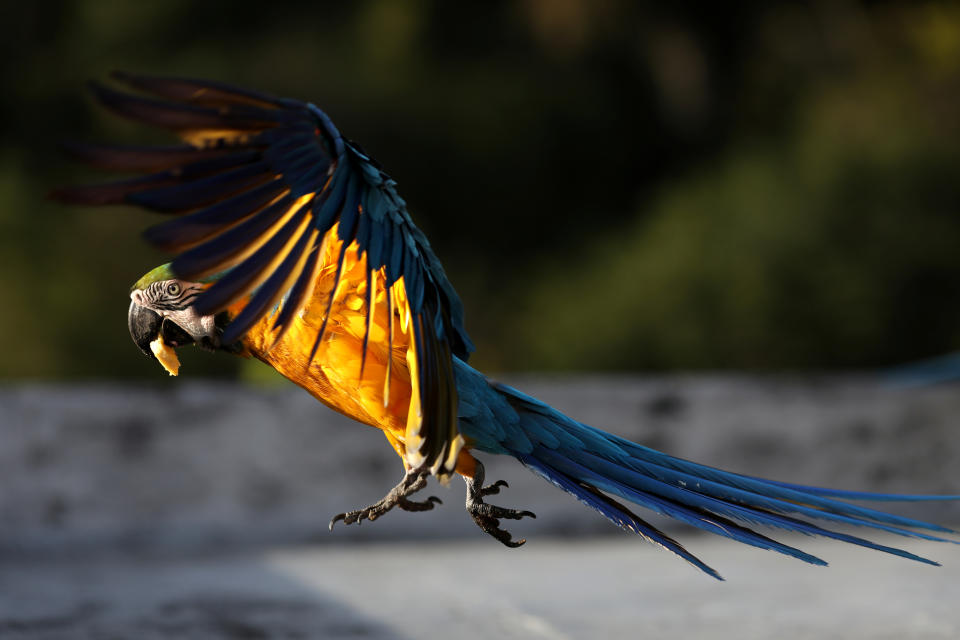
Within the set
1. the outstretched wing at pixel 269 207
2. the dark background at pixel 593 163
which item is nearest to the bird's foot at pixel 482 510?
the outstretched wing at pixel 269 207

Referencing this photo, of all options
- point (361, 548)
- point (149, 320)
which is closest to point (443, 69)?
point (361, 548)

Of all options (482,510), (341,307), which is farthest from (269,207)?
(482,510)

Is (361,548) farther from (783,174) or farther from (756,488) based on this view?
(783,174)

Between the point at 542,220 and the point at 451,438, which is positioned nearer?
the point at 451,438

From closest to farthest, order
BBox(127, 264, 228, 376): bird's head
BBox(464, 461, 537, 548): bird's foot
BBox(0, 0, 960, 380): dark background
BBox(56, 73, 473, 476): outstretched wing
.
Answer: BBox(56, 73, 473, 476): outstretched wing → BBox(127, 264, 228, 376): bird's head → BBox(464, 461, 537, 548): bird's foot → BBox(0, 0, 960, 380): dark background

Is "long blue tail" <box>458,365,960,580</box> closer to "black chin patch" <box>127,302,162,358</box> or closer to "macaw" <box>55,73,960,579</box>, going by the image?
"macaw" <box>55,73,960,579</box>

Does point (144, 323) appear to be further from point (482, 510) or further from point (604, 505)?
point (604, 505)

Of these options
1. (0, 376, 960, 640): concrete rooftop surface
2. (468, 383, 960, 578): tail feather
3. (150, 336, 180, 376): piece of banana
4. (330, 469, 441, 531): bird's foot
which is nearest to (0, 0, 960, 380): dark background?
(0, 376, 960, 640): concrete rooftop surface
